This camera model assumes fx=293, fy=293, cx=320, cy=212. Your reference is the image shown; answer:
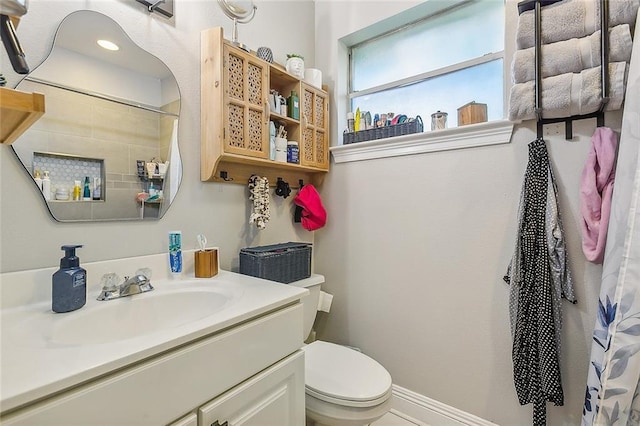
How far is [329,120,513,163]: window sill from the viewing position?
1324mm

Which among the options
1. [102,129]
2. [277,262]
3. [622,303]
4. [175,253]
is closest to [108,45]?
[102,129]

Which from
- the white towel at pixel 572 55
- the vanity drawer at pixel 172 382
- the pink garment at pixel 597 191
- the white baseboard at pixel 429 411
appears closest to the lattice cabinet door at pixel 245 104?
the vanity drawer at pixel 172 382

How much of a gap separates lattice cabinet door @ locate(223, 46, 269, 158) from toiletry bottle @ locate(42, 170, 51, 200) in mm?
579

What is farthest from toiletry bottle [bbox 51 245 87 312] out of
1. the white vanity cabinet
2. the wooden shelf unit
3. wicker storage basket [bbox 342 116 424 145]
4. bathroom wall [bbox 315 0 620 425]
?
wicker storage basket [bbox 342 116 424 145]

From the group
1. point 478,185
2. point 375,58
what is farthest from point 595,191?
point 375,58

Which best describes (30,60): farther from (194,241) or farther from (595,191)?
(595,191)

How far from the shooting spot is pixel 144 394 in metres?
0.61

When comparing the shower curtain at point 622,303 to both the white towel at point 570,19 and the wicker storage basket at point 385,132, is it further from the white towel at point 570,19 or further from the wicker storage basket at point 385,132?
the wicker storage basket at point 385,132

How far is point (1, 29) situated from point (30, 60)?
439 mm

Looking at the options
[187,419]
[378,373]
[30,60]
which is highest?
[30,60]

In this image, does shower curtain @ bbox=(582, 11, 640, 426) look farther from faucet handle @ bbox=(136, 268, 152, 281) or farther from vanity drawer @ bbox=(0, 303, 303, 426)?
faucet handle @ bbox=(136, 268, 152, 281)

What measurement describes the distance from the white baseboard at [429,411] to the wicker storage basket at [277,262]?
0.85 metres

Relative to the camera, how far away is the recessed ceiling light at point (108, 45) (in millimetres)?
1027

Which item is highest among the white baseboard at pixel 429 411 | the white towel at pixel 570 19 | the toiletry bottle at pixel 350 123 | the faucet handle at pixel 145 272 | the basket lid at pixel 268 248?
the white towel at pixel 570 19
